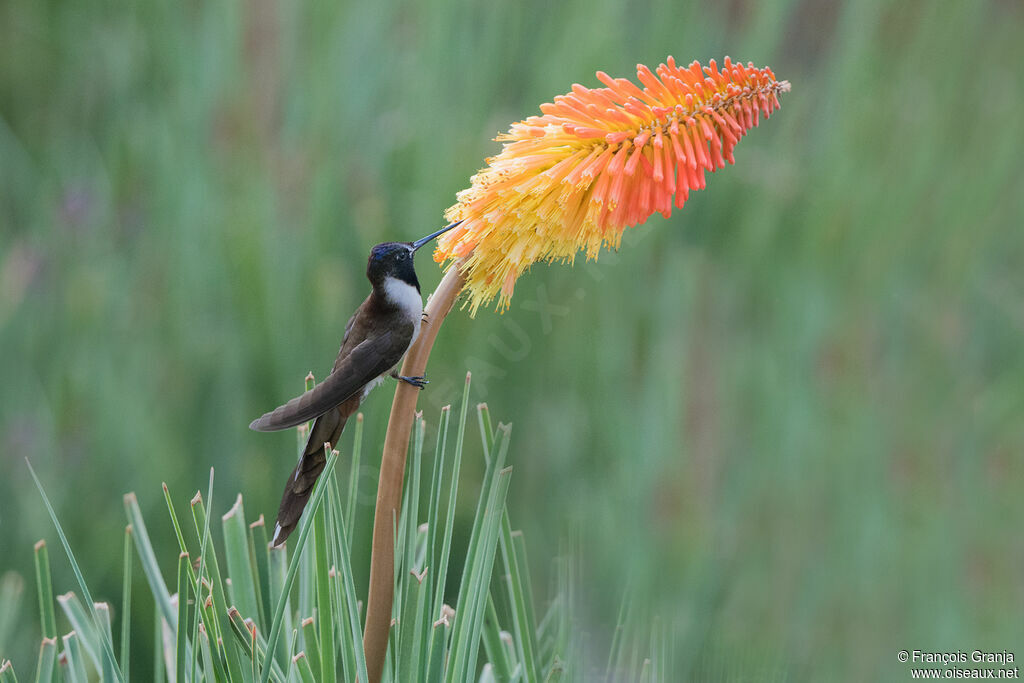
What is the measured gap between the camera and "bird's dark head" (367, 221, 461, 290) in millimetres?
225

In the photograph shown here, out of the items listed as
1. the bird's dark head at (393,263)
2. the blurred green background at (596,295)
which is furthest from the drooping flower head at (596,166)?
the blurred green background at (596,295)

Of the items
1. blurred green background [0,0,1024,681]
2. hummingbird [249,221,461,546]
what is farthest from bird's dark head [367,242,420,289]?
blurred green background [0,0,1024,681]

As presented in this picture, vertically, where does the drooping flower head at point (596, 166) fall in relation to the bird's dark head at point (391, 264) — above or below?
above

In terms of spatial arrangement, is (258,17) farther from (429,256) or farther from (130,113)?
(429,256)

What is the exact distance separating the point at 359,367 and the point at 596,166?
7 cm

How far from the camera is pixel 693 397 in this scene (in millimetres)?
678

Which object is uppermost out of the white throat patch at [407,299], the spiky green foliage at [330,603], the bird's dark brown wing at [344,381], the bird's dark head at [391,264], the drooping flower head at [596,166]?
the drooping flower head at [596,166]

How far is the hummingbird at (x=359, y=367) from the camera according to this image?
0.20 m

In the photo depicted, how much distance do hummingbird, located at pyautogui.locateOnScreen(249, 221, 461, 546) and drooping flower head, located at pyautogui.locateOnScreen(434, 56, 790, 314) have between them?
1 centimetres

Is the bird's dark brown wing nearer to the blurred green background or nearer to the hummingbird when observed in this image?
the hummingbird

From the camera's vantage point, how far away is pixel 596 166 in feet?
0.72

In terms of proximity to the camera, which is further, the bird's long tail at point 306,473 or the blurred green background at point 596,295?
the blurred green background at point 596,295

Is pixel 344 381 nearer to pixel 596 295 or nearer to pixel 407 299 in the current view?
pixel 407 299

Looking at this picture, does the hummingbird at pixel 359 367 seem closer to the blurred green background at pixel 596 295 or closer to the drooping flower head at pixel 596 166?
the drooping flower head at pixel 596 166
